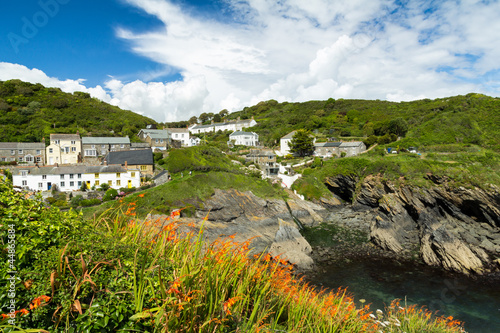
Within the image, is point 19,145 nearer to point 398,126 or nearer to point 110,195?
point 110,195

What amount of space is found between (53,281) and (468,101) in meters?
95.2

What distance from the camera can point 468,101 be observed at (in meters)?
71.1

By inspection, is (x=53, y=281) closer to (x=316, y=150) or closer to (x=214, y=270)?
(x=214, y=270)

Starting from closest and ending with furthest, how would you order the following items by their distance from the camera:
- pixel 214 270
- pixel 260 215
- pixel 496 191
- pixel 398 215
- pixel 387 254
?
pixel 214 270 < pixel 387 254 < pixel 496 191 < pixel 398 215 < pixel 260 215

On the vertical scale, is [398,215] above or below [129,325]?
below

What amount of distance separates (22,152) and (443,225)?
59168 mm

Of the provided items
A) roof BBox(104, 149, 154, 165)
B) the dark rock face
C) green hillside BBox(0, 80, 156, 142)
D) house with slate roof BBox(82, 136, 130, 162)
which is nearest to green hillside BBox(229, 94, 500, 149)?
the dark rock face

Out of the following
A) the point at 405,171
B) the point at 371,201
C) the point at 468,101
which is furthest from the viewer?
the point at 468,101

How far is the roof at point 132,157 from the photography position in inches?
1578

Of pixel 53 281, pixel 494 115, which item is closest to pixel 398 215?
pixel 53 281

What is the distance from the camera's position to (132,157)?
1614 inches

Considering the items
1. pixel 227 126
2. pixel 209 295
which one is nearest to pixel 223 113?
pixel 227 126

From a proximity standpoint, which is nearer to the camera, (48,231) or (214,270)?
(48,231)

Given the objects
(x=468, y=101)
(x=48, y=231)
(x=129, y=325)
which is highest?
(x=468, y=101)
